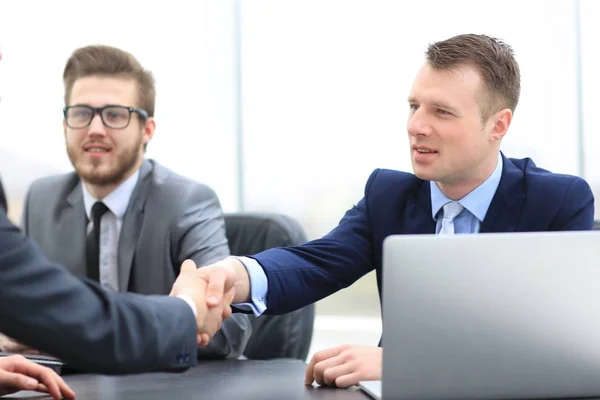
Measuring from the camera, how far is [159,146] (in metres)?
4.17

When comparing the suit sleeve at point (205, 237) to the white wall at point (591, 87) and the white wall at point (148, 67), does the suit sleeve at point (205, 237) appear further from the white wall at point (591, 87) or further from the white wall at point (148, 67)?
the white wall at point (591, 87)

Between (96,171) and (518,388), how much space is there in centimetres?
181

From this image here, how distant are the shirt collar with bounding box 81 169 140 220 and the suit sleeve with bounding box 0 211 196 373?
144 centimetres

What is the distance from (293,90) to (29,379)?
7.92 ft

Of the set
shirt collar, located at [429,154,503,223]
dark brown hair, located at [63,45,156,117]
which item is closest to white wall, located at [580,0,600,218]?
shirt collar, located at [429,154,503,223]

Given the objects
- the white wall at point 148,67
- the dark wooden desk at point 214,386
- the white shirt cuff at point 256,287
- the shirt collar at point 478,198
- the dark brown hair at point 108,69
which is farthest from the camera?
the white wall at point 148,67

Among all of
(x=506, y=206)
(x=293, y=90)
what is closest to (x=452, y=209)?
(x=506, y=206)

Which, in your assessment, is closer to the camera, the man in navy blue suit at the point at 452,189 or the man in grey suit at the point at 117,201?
the man in navy blue suit at the point at 452,189

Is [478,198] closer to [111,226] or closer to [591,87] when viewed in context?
[111,226]

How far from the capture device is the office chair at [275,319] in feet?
9.68

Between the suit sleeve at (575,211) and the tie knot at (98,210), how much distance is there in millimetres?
1434

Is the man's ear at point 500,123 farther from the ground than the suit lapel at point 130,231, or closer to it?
farther from the ground

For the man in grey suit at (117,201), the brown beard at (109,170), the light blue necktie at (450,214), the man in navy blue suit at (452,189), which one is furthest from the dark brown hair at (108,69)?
the light blue necktie at (450,214)

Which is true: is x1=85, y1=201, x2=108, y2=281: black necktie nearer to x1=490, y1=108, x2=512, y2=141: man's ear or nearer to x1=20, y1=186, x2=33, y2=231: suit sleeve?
x1=20, y1=186, x2=33, y2=231: suit sleeve
